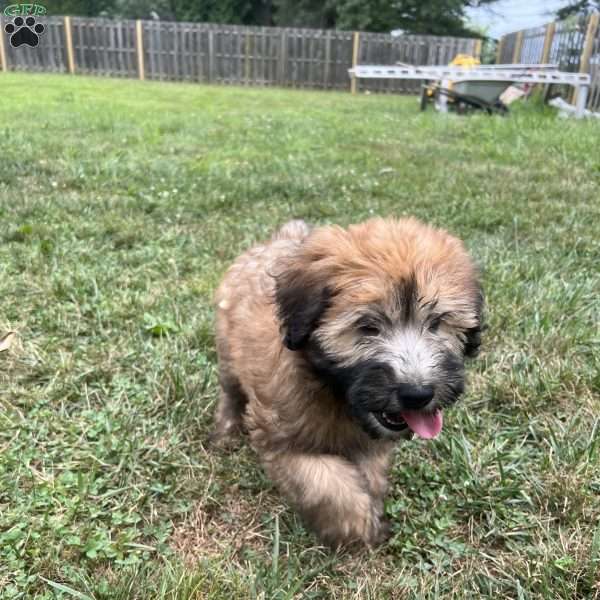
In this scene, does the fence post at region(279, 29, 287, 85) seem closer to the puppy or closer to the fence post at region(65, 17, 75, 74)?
the fence post at region(65, 17, 75, 74)

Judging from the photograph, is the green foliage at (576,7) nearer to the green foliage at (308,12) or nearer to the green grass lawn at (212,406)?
the green foliage at (308,12)

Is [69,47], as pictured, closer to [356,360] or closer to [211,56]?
[211,56]

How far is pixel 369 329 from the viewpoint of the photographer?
202cm

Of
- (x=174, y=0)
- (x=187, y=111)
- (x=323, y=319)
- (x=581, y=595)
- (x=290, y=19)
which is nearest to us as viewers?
(x=581, y=595)

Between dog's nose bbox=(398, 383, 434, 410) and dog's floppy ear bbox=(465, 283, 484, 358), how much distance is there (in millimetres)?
421

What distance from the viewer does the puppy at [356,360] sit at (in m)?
1.97

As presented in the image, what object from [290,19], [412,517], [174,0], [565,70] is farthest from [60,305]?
[174,0]

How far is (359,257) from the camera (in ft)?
6.68

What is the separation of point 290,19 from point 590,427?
33.4m

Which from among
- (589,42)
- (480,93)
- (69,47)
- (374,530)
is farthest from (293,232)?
(69,47)

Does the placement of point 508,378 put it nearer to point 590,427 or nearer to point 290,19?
point 590,427

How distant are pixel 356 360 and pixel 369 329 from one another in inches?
4.4

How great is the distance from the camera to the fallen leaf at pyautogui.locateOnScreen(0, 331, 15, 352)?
3.12 metres

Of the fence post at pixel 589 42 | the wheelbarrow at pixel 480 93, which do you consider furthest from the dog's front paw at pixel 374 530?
the fence post at pixel 589 42
